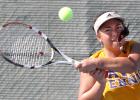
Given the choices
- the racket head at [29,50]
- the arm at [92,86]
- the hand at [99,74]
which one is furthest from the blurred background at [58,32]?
the hand at [99,74]

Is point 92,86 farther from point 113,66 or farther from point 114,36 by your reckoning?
point 114,36

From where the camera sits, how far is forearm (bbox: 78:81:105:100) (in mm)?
3051

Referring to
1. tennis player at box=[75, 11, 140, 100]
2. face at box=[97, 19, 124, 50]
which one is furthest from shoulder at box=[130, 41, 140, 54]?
face at box=[97, 19, 124, 50]

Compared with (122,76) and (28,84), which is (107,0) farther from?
(122,76)

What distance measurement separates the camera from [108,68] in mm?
2998

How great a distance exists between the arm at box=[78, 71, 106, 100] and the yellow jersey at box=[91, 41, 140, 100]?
6cm

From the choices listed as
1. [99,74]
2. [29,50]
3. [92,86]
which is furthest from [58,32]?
[99,74]

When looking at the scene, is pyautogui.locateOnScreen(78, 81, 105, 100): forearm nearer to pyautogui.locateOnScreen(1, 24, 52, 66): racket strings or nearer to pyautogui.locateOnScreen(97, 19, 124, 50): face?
pyautogui.locateOnScreen(97, 19, 124, 50): face

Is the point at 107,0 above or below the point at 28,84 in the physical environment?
above

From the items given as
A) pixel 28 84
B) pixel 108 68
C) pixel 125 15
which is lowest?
pixel 28 84

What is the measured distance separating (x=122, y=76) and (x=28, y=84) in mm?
2711

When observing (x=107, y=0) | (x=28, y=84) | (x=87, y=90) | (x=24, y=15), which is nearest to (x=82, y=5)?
(x=107, y=0)

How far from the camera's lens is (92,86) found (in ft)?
10.3

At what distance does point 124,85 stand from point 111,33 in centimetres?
33
